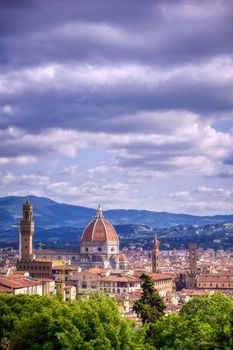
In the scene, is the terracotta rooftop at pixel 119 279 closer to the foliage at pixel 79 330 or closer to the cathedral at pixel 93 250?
the cathedral at pixel 93 250

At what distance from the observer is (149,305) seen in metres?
47.0

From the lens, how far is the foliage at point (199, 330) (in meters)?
33.8

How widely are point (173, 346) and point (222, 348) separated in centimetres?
224

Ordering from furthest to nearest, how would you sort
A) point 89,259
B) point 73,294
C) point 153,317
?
1. point 89,259
2. point 73,294
3. point 153,317

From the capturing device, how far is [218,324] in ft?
119

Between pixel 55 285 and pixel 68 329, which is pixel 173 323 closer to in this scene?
pixel 68 329

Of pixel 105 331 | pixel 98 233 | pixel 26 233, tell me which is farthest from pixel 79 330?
pixel 98 233

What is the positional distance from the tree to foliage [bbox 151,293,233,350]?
5.64m

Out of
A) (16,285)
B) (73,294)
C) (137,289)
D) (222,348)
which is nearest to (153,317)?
(222,348)

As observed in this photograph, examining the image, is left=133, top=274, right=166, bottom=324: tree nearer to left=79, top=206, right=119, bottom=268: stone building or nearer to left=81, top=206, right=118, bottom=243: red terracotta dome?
left=79, top=206, right=119, bottom=268: stone building

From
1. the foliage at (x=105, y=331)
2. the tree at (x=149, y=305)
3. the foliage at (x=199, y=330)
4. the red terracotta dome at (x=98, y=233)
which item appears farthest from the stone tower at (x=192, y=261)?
the foliage at (x=105, y=331)

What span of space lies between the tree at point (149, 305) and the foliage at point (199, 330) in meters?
5.64

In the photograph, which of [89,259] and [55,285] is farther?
→ [89,259]

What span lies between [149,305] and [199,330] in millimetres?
12761
